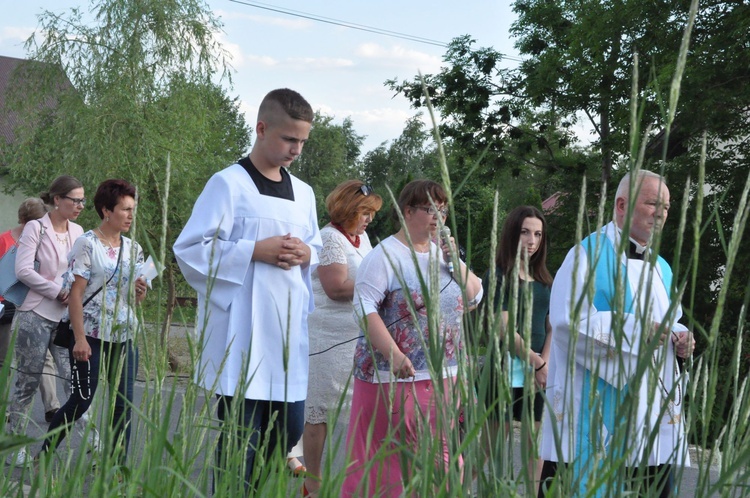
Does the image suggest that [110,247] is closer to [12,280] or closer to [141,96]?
[12,280]

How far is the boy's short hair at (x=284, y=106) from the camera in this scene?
12.8 ft

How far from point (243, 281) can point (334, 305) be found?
1903mm

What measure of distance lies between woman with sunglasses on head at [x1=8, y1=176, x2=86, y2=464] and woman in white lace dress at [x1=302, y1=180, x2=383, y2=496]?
5.87 feet

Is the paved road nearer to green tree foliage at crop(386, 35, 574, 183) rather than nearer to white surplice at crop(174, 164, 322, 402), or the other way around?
white surplice at crop(174, 164, 322, 402)

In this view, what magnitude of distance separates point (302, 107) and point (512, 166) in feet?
73.8

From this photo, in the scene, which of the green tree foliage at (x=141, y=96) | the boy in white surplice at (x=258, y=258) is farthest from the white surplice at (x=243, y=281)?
the green tree foliage at (x=141, y=96)

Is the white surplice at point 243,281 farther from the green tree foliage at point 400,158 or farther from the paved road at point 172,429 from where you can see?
the green tree foliage at point 400,158

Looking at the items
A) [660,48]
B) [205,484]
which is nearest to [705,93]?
[660,48]

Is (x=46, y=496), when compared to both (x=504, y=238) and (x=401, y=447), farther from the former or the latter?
(x=504, y=238)

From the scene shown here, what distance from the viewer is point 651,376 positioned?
4.46 feet

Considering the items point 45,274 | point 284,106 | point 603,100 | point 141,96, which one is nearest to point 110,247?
point 45,274

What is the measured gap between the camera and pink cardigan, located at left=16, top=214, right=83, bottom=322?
6996mm

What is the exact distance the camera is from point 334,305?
19.2ft

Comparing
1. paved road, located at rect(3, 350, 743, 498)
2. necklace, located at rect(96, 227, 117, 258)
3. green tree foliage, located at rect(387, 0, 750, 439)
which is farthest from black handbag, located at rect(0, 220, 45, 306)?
green tree foliage, located at rect(387, 0, 750, 439)
